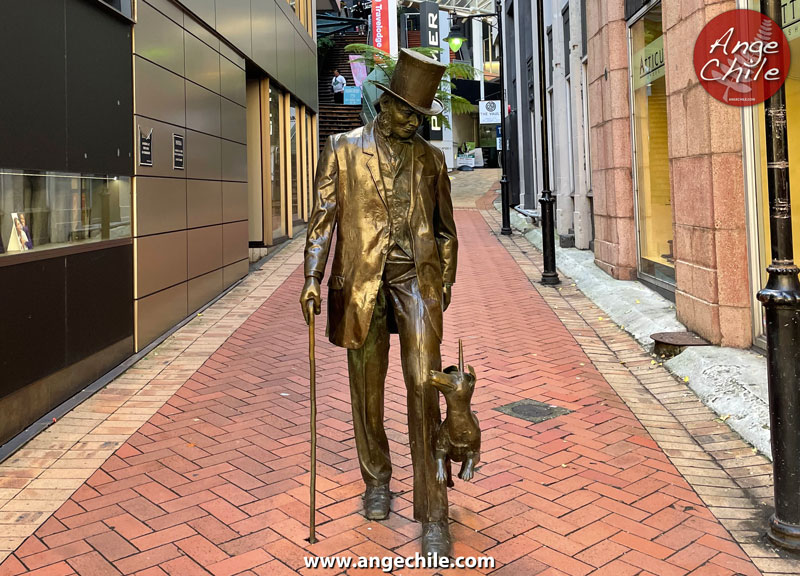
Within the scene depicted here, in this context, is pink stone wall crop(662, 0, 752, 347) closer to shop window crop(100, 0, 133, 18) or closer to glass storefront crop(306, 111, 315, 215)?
shop window crop(100, 0, 133, 18)

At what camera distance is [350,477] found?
439 centimetres

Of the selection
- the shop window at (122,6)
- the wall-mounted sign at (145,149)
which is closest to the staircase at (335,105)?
the wall-mounted sign at (145,149)

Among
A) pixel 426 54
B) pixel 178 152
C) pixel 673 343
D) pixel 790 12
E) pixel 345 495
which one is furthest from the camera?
pixel 426 54

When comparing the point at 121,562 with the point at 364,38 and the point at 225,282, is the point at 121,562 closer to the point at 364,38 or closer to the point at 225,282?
the point at 225,282

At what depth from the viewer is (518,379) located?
6.38m

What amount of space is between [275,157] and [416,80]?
12616mm

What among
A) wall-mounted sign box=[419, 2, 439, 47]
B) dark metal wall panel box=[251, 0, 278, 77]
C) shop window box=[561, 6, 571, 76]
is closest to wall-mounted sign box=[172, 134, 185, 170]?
dark metal wall panel box=[251, 0, 278, 77]

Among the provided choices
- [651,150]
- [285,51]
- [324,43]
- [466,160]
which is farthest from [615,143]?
[466,160]

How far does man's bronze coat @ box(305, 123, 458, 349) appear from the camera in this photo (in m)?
3.58

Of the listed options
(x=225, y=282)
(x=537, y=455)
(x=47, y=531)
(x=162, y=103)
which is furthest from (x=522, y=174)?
(x=47, y=531)

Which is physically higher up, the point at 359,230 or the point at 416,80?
the point at 416,80

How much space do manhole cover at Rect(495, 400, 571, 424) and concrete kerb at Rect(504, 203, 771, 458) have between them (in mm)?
1145

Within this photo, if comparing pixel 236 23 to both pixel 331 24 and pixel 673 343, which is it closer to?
pixel 673 343

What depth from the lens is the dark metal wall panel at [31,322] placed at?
5176mm
